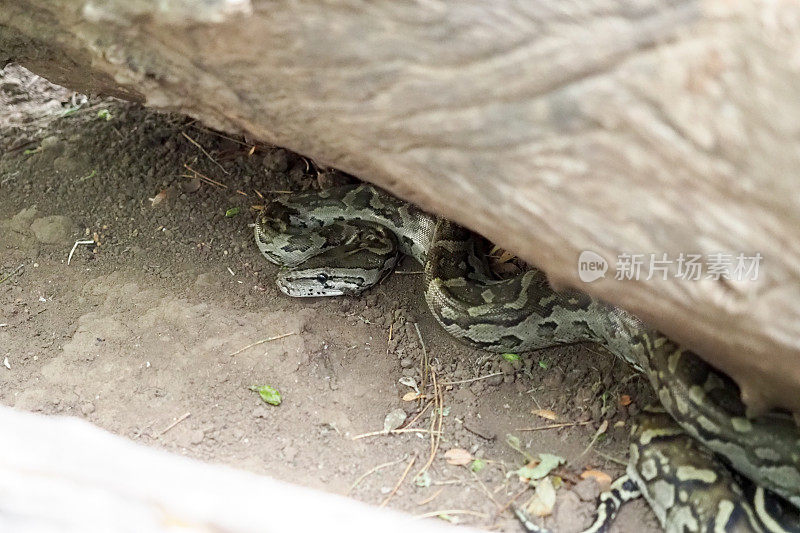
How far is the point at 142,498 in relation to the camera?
2068 mm

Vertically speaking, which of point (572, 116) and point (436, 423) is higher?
point (572, 116)

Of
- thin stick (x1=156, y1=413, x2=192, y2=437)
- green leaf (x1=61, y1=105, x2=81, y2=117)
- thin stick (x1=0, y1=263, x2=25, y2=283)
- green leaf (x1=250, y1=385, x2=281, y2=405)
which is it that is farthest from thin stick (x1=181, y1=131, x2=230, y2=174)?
thin stick (x1=156, y1=413, x2=192, y2=437)

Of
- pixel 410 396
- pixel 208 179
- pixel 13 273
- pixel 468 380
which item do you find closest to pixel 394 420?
pixel 410 396

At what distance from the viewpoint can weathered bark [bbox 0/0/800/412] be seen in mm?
2004

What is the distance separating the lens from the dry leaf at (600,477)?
128 inches

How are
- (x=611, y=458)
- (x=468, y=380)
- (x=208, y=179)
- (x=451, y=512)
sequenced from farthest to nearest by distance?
(x=208, y=179) → (x=468, y=380) → (x=611, y=458) → (x=451, y=512)

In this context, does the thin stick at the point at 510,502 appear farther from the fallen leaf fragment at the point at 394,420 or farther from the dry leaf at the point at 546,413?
the fallen leaf fragment at the point at 394,420

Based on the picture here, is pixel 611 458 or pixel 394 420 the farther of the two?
pixel 394 420

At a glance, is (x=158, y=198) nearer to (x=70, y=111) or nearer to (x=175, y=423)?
(x=70, y=111)

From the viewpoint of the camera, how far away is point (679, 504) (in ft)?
9.83

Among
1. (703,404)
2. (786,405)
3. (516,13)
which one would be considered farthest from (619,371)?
(516,13)

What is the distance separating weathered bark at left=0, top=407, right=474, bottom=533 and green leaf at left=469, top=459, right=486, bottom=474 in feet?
4.39

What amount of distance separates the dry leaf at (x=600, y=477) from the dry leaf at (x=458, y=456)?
0.58 m

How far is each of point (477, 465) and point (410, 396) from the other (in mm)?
621
